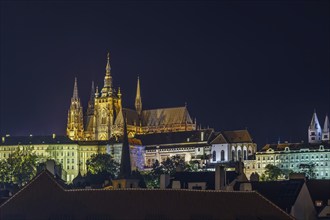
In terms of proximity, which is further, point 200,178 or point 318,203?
point 200,178

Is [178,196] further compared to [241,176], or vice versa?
[241,176]

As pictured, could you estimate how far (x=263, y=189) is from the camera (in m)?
69.9

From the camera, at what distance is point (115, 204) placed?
53.9 metres

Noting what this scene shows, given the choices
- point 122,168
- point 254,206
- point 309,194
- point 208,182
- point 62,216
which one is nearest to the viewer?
point 62,216

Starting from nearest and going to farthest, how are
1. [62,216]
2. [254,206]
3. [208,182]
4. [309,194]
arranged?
[62,216] < [254,206] < [309,194] < [208,182]

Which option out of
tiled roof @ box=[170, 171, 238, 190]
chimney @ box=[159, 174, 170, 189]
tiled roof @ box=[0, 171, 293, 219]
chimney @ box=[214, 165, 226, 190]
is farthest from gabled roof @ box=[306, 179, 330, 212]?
tiled roof @ box=[0, 171, 293, 219]

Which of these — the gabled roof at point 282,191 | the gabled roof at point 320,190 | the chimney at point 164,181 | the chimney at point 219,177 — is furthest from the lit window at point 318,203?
the chimney at point 164,181

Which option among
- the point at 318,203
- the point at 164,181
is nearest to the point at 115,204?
the point at 164,181

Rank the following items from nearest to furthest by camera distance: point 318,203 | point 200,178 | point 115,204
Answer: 1. point 115,204
2. point 318,203
3. point 200,178

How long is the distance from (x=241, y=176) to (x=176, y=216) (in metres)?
30.4

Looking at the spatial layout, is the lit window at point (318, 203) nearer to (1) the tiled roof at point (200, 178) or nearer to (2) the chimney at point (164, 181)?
(1) the tiled roof at point (200, 178)

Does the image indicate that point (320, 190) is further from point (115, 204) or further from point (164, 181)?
point (115, 204)

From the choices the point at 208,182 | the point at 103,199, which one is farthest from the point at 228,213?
the point at 208,182

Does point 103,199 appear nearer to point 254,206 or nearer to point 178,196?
point 178,196
